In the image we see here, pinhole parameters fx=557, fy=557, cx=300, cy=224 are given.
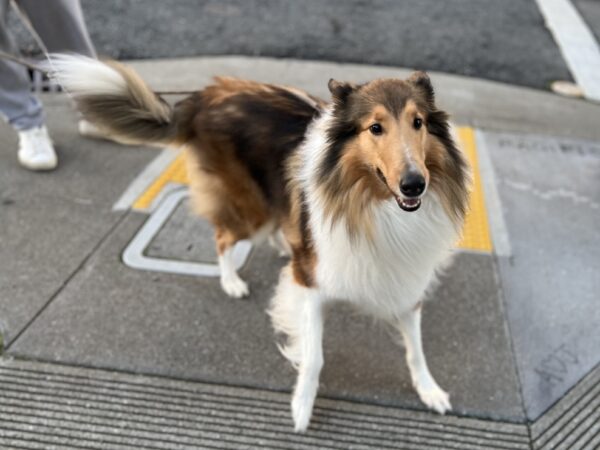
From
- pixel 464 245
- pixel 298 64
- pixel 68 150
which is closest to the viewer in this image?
pixel 464 245

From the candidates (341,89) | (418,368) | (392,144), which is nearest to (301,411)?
(418,368)

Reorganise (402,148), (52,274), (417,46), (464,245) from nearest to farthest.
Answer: (402,148), (52,274), (464,245), (417,46)

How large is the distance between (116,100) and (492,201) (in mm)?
2595

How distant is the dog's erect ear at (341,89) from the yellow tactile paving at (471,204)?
59.6 inches

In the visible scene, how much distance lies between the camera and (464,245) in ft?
11.4

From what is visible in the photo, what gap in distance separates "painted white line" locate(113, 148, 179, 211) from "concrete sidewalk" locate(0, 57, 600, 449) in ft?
0.05

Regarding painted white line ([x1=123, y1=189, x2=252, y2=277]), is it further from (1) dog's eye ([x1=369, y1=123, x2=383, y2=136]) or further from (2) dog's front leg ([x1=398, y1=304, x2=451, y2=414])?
(1) dog's eye ([x1=369, y1=123, x2=383, y2=136])

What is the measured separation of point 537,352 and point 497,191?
60.5 inches

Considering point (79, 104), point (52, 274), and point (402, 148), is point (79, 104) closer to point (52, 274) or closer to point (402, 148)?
point (52, 274)

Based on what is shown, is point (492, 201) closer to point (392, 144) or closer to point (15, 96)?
point (392, 144)

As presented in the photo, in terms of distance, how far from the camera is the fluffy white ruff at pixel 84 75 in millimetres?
2574

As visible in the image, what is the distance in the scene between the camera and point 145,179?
4.01 m

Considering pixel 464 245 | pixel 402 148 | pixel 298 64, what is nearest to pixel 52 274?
pixel 402 148

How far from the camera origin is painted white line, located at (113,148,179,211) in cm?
375
